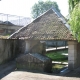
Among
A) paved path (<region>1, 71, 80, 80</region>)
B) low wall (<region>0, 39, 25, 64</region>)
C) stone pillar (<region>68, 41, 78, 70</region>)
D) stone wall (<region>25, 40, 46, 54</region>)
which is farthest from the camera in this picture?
low wall (<region>0, 39, 25, 64</region>)

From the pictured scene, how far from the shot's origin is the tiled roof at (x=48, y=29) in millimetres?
15898

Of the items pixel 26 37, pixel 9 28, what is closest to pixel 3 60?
pixel 26 37

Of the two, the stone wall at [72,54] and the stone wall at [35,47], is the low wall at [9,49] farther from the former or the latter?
the stone wall at [72,54]

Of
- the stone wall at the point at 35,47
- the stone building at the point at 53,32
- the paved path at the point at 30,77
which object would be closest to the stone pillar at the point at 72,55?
the stone building at the point at 53,32

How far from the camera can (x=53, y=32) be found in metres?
16.4

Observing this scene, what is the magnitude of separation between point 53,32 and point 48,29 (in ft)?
2.45

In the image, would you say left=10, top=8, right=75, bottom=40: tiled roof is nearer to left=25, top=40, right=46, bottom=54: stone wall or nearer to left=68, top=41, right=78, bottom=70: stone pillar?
left=68, top=41, right=78, bottom=70: stone pillar

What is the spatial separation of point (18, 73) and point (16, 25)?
55.7 feet

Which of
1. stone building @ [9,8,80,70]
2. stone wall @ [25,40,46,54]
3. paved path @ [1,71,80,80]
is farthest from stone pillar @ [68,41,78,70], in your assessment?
stone wall @ [25,40,46,54]

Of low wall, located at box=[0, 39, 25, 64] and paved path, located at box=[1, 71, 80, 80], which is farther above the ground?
low wall, located at box=[0, 39, 25, 64]

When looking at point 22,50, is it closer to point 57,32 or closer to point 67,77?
point 57,32

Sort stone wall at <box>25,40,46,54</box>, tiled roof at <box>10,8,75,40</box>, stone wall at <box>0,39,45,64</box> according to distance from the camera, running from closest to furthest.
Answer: tiled roof at <box>10,8,75,40</box>
stone wall at <box>25,40,46,54</box>
stone wall at <box>0,39,45,64</box>

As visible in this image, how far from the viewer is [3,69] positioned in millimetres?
16500

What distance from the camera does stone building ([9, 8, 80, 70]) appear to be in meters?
15.7
